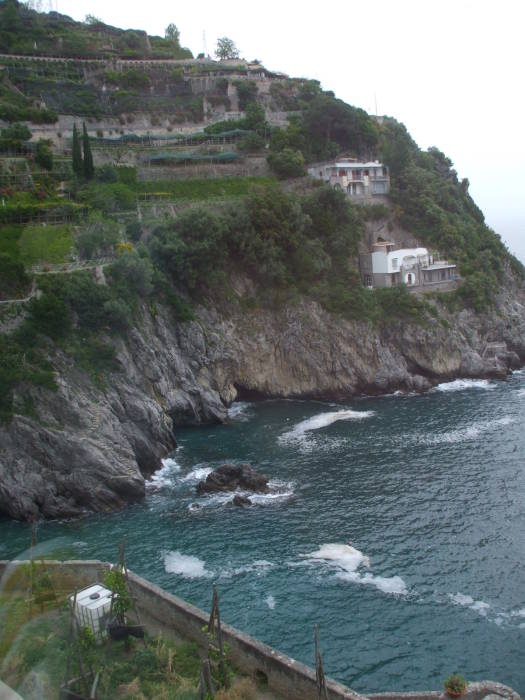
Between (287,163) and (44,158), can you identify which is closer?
(44,158)

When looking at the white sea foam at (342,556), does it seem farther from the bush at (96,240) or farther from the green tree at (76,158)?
the green tree at (76,158)

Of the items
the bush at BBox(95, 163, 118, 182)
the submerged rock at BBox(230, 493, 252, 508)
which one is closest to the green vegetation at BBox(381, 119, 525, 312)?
the bush at BBox(95, 163, 118, 182)

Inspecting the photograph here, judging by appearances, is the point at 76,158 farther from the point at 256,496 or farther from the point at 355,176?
the point at 256,496

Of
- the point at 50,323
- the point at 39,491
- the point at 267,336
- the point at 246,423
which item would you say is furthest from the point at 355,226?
the point at 39,491

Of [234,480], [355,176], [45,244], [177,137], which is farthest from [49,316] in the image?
[177,137]

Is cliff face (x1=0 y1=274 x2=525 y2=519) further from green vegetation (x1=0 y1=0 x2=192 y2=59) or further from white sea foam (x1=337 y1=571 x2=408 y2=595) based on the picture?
green vegetation (x1=0 y1=0 x2=192 y2=59)

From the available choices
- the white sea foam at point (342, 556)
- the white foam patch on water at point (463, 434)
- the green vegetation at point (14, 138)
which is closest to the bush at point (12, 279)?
the green vegetation at point (14, 138)

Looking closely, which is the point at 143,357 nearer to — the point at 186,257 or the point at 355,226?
the point at 186,257
